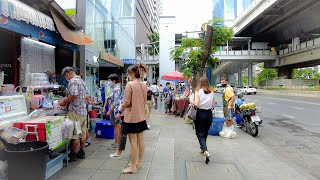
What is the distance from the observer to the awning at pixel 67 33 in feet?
23.3

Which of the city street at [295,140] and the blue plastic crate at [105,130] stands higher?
the blue plastic crate at [105,130]

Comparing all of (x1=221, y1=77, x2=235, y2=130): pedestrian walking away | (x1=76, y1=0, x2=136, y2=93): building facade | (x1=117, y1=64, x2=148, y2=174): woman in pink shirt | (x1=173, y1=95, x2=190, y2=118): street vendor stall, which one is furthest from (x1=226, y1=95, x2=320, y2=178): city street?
(x1=76, y1=0, x2=136, y2=93): building facade

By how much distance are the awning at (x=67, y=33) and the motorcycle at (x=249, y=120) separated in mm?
5770

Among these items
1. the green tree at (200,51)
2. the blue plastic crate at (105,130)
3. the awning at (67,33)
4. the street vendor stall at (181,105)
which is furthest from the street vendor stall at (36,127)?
the street vendor stall at (181,105)

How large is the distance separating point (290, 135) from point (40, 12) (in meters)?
8.50

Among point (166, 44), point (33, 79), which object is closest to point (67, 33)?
point (33, 79)

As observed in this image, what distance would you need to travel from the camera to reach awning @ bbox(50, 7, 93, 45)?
280 inches

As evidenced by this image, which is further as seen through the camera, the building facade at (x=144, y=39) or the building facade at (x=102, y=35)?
the building facade at (x=144, y=39)

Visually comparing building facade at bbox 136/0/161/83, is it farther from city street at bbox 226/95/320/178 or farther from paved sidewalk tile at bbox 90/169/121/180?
paved sidewalk tile at bbox 90/169/121/180

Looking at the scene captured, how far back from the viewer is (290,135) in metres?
9.74

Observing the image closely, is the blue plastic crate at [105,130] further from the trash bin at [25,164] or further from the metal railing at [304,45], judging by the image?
the metal railing at [304,45]

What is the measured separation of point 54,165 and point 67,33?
4052mm

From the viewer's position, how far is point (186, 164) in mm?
5797

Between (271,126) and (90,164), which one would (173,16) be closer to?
(271,126)
